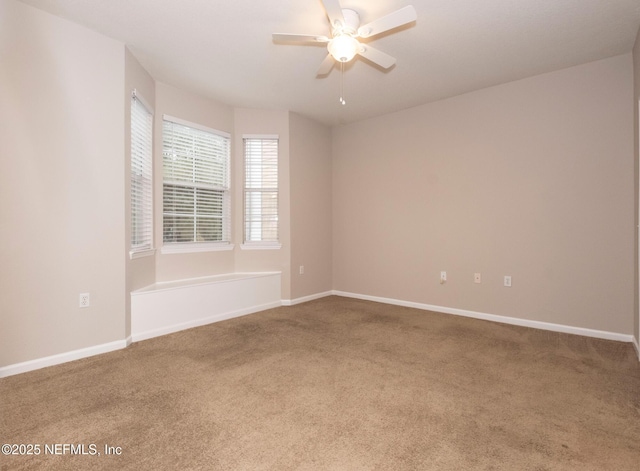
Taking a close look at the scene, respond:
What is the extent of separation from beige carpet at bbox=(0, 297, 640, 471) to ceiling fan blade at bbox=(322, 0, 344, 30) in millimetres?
2407

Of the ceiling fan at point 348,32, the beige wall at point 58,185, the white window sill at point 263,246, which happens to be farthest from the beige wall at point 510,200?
the beige wall at point 58,185

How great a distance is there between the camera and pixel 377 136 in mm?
4895

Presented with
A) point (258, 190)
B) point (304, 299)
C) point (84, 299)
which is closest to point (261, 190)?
point (258, 190)

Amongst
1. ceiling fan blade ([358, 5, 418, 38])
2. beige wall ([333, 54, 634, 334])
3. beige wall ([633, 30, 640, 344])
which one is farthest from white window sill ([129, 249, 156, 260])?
Result: beige wall ([633, 30, 640, 344])

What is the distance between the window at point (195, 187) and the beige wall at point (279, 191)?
144mm

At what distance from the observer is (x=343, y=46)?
2.41 m

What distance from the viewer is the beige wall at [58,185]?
2426 millimetres

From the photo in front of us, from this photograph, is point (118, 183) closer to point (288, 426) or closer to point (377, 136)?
point (288, 426)

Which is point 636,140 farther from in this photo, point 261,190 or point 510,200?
point 261,190

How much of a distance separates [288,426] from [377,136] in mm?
4089

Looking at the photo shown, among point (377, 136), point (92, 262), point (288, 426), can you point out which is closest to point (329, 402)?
point (288, 426)

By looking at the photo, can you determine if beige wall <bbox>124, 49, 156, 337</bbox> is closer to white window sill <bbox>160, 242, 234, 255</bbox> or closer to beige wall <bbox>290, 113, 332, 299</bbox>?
white window sill <bbox>160, 242, 234, 255</bbox>

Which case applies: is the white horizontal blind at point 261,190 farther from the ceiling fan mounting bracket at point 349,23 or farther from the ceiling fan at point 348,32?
the ceiling fan mounting bracket at point 349,23

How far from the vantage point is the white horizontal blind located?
15.3ft
